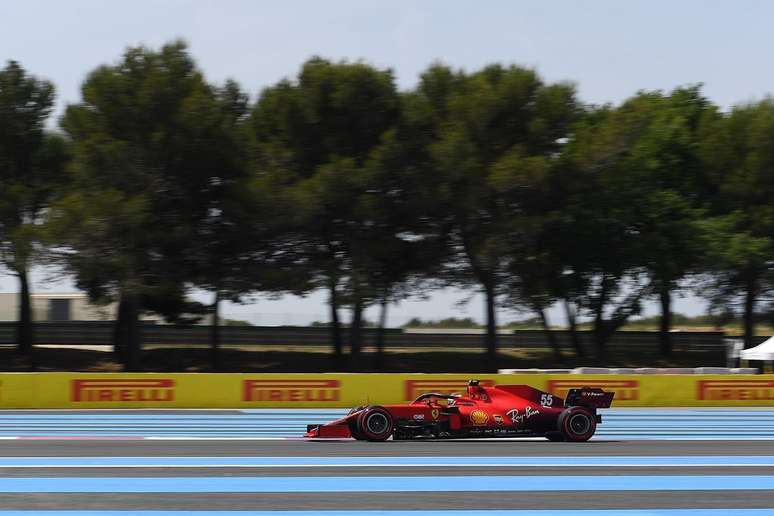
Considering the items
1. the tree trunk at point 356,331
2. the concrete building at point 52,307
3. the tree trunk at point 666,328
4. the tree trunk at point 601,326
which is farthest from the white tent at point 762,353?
the concrete building at point 52,307

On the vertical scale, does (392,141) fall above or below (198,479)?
above

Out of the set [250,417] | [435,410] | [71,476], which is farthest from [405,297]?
[71,476]

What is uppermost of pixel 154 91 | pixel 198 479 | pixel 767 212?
pixel 154 91

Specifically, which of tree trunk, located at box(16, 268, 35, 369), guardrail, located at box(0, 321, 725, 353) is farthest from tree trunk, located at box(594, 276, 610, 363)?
tree trunk, located at box(16, 268, 35, 369)

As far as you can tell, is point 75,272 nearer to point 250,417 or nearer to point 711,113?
point 250,417

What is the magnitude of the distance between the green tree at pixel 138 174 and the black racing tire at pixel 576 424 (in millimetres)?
21090

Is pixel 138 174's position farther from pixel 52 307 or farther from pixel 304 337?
pixel 52 307

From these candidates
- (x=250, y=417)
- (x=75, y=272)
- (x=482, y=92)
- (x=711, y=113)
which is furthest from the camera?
(x=711, y=113)

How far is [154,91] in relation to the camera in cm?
3381

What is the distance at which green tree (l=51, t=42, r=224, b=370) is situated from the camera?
33000 millimetres

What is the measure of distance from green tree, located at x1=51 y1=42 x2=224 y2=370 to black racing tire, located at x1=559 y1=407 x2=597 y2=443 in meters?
21.1

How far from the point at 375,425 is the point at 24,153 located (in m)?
26.8

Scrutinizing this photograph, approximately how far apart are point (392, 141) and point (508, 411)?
68.5 feet

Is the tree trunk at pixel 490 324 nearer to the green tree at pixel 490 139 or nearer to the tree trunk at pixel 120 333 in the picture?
the green tree at pixel 490 139
